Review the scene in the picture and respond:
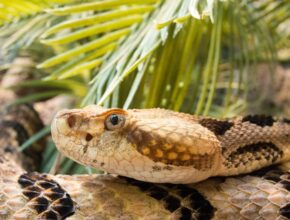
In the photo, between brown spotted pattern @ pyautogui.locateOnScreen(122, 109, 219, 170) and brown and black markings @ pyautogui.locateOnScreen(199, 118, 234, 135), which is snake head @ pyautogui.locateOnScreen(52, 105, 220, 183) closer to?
brown spotted pattern @ pyautogui.locateOnScreen(122, 109, 219, 170)

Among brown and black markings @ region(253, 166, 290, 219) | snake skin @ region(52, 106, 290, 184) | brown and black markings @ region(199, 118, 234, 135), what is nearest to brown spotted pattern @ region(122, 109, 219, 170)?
snake skin @ region(52, 106, 290, 184)

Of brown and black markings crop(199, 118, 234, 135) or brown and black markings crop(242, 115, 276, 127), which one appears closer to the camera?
brown and black markings crop(199, 118, 234, 135)

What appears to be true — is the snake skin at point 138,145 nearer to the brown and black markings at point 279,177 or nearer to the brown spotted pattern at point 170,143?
the brown spotted pattern at point 170,143

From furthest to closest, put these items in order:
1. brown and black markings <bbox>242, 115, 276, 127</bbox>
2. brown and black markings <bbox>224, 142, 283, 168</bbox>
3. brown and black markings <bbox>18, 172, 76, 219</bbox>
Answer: brown and black markings <bbox>242, 115, 276, 127</bbox> → brown and black markings <bbox>224, 142, 283, 168</bbox> → brown and black markings <bbox>18, 172, 76, 219</bbox>

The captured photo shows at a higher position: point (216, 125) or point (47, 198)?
point (216, 125)

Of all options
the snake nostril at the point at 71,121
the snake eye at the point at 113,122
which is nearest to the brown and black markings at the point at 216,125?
the snake eye at the point at 113,122

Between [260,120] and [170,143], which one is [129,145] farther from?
[260,120]

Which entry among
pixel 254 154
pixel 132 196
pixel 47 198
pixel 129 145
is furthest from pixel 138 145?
pixel 254 154

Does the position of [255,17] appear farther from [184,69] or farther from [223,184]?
[223,184]
